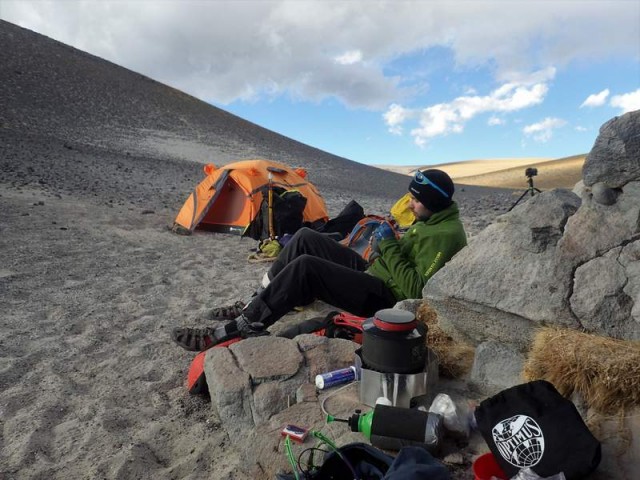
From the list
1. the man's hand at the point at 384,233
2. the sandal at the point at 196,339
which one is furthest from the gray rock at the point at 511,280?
the sandal at the point at 196,339

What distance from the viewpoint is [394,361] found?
3.05 meters

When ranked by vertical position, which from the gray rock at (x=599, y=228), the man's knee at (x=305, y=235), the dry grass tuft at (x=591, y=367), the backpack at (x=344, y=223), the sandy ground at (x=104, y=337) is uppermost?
the gray rock at (x=599, y=228)

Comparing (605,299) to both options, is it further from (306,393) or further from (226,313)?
(226,313)

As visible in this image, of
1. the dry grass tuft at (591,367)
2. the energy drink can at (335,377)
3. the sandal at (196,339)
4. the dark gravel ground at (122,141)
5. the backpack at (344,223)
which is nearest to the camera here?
the dry grass tuft at (591,367)

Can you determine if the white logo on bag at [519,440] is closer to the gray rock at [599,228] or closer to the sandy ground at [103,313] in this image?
the gray rock at [599,228]

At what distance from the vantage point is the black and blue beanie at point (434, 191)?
4492mm

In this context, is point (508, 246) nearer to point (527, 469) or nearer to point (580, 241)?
point (580, 241)

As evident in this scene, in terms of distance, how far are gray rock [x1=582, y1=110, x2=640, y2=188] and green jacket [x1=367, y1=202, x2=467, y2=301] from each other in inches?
47.8

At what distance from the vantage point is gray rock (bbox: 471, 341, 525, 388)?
3.27 m

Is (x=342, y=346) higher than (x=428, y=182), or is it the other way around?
(x=428, y=182)

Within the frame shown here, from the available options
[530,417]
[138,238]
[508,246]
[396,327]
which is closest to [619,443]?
[530,417]

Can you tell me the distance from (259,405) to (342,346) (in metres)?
0.85

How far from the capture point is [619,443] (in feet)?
8.32

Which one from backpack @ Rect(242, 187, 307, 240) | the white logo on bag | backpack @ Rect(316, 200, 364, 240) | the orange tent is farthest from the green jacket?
the orange tent
